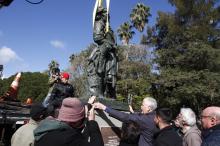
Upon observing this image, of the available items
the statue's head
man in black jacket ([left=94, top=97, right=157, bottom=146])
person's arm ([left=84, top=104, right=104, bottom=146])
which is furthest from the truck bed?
person's arm ([left=84, top=104, right=104, bottom=146])

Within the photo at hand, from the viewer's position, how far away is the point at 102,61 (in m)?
9.05

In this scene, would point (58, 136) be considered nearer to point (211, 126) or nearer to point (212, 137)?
point (212, 137)

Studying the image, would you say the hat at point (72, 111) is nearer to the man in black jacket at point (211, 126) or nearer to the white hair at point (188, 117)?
the man in black jacket at point (211, 126)

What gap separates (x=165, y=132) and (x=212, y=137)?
1.11 m

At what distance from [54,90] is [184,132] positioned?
2595 millimetres

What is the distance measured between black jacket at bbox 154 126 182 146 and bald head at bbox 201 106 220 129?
2.19ft

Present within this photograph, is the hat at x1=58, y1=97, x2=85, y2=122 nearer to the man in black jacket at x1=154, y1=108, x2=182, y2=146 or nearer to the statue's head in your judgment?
the man in black jacket at x1=154, y1=108, x2=182, y2=146

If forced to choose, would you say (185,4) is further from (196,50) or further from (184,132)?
(184,132)

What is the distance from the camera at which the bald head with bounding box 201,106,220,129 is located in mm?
4840

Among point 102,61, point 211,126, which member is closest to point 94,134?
point 211,126

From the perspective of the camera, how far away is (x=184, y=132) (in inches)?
259

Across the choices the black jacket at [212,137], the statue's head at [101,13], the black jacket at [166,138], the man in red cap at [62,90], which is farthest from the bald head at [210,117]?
the statue's head at [101,13]

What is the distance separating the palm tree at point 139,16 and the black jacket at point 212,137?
5372 centimetres

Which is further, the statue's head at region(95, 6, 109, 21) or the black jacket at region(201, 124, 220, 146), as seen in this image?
the statue's head at region(95, 6, 109, 21)
